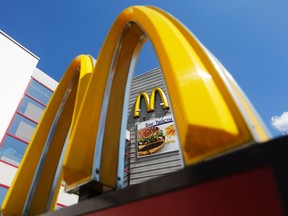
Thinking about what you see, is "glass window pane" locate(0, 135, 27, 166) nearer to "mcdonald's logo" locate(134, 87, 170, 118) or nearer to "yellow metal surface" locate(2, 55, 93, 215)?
"mcdonald's logo" locate(134, 87, 170, 118)

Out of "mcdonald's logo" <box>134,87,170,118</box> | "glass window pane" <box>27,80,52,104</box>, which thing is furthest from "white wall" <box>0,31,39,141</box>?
"mcdonald's logo" <box>134,87,170,118</box>

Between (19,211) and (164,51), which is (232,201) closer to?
(164,51)

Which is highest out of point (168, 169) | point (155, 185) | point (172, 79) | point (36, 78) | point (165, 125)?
point (36, 78)

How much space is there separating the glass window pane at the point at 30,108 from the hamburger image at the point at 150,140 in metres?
4.30

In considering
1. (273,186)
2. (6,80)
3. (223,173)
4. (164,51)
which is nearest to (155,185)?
(223,173)

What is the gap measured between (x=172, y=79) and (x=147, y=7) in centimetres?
96

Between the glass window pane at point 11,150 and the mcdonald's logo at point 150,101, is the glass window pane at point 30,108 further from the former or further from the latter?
the mcdonald's logo at point 150,101

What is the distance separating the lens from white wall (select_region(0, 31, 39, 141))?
8711mm

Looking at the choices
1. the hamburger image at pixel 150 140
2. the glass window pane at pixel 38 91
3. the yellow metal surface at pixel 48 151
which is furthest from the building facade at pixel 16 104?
the yellow metal surface at pixel 48 151

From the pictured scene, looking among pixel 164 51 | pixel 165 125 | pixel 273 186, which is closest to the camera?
pixel 273 186

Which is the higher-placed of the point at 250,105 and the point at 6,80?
the point at 6,80

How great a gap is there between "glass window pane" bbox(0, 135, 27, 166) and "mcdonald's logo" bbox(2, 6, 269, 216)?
21.4 ft

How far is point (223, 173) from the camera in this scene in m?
0.93

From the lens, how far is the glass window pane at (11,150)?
26.7 feet
